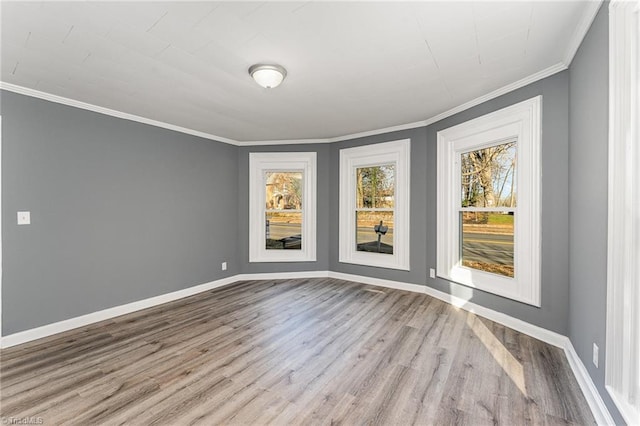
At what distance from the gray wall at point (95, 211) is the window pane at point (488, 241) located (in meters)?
3.74

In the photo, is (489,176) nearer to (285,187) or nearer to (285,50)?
(285,50)

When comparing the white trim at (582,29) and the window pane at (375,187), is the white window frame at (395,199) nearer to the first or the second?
the window pane at (375,187)

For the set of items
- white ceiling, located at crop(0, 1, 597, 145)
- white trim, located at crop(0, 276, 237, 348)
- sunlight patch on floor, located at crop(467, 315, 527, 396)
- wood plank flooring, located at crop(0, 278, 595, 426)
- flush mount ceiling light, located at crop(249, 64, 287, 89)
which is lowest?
wood plank flooring, located at crop(0, 278, 595, 426)

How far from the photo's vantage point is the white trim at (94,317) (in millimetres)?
2691

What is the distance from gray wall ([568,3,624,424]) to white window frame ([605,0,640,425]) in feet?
0.42

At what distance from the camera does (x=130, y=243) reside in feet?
11.7

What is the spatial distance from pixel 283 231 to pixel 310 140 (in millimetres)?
1699

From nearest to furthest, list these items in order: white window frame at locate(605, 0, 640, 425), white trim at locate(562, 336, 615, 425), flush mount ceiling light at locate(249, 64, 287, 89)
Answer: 1. white window frame at locate(605, 0, 640, 425)
2. white trim at locate(562, 336, 615, 425)
3. flush mount ceiling light at locate(249, 64, 287, 89)

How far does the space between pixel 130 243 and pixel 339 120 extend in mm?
3145

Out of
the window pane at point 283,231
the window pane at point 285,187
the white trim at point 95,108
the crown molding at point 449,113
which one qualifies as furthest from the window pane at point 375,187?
the white trim at point 95,108

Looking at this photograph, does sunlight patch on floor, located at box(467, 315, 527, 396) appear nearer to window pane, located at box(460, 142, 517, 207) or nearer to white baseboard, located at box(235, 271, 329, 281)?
window pane, located at box(460, 142, 517, 207)

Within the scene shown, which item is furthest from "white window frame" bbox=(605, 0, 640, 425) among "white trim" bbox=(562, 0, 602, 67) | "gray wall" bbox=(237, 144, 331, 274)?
"gray wall" bbox=(237, 144, 331, 274)

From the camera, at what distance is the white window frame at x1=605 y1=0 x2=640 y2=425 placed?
1.40 m

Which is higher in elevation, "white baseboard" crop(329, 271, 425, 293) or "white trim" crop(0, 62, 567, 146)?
"white trim" crop(0, 62, 567, 146)
